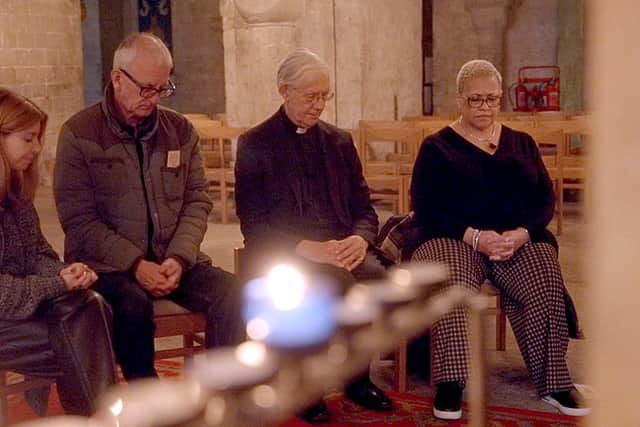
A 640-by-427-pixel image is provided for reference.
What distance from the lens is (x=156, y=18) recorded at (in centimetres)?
1802

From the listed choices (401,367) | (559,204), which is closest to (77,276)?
(401,367)

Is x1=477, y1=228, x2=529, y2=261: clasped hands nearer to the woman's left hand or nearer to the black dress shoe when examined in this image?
the woman's left hand

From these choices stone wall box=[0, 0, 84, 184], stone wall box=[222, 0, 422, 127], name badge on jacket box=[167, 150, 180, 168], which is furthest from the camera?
stone wall box=[0, 0, 84, 184]

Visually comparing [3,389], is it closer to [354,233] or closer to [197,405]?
[354,233]

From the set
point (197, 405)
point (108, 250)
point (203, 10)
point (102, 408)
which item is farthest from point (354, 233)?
point (203, 10)

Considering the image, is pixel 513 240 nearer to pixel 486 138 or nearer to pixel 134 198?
pixel 486 138

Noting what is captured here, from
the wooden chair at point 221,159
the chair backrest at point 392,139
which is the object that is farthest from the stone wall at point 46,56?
the chair backrest at point 392,139

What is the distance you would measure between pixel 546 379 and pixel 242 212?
1260 mm

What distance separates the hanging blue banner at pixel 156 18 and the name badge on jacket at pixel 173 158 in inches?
570

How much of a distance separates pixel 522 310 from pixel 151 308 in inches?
55.8

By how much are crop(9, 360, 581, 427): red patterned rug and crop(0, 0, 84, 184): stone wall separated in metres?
7.53

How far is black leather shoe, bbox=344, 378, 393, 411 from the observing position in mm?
3613

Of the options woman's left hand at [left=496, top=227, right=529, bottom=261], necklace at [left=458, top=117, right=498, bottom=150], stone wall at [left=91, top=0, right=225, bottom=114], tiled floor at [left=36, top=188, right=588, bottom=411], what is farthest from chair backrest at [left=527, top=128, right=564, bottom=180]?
stone wall at [left=91, top=0, right=225, bottom=114]

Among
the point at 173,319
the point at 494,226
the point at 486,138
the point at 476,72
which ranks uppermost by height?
the point at 476,72
